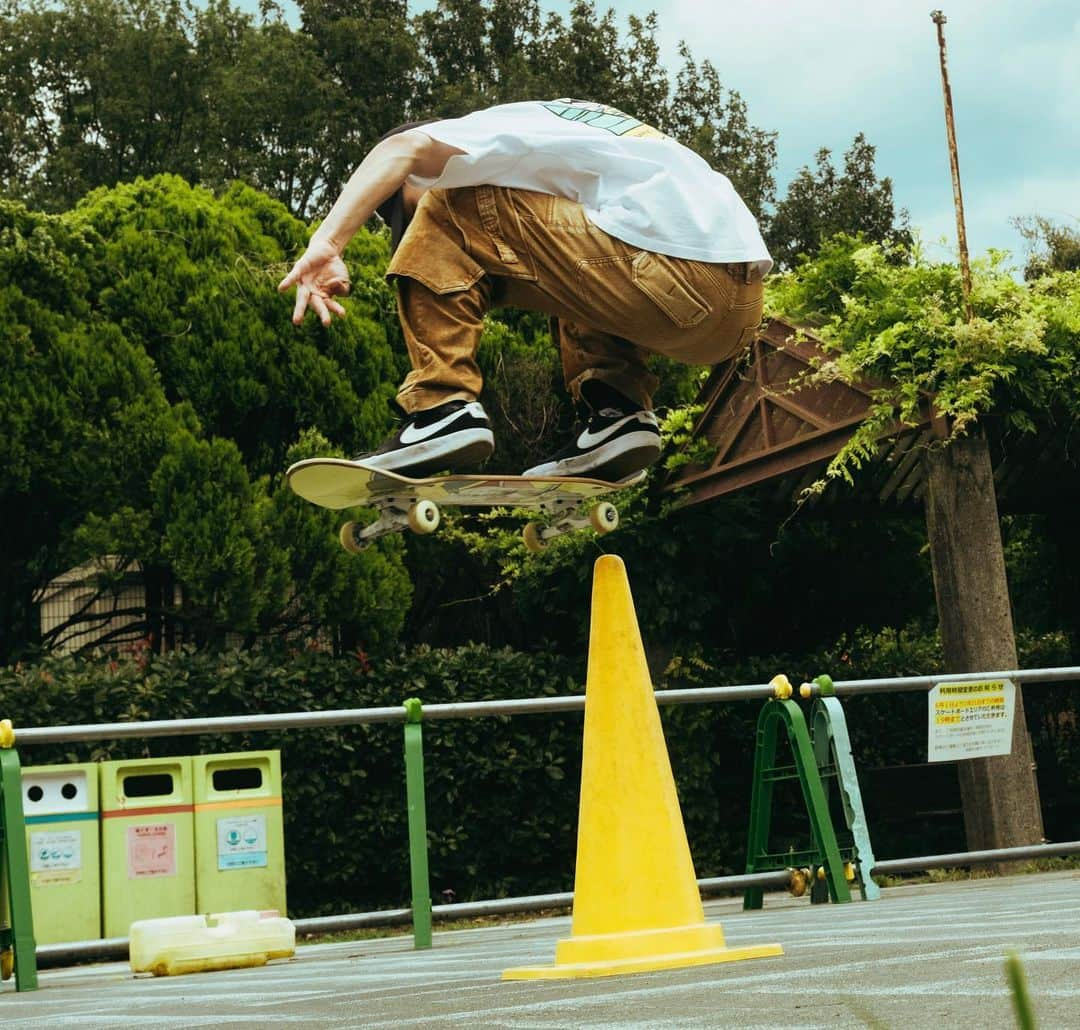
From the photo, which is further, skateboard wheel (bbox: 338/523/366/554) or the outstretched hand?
skateboard wheel (bbox: 338/523/366/554)

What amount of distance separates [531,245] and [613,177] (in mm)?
251

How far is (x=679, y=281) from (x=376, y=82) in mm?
24052

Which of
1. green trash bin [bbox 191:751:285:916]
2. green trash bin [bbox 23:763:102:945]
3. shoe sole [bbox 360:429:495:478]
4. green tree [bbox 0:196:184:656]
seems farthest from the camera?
green tree [bbox 0:196:184:656]

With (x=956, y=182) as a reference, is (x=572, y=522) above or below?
below

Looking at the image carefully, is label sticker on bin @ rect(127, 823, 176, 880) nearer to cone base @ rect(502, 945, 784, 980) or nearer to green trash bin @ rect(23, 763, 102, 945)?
green trash bin @ rect(23, 763, 102, 945)

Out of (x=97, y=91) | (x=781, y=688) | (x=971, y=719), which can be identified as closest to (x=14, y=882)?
(x=781, y=688)

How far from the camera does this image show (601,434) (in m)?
3.99

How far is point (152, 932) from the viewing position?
5293 mm

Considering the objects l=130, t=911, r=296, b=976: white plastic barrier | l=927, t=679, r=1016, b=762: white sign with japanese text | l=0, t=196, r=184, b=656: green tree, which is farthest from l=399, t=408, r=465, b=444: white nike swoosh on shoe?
l=0, t=196, r=184, b=656: green tree

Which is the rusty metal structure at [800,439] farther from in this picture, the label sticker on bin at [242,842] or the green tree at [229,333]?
the label sticker on bin at [242,842]

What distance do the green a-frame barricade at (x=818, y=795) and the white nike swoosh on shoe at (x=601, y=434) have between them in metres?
3.16

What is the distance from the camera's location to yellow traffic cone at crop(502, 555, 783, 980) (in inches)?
136

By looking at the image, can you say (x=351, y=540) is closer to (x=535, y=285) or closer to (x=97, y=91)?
(x=535, y=285)

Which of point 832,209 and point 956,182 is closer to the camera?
point 956,182
